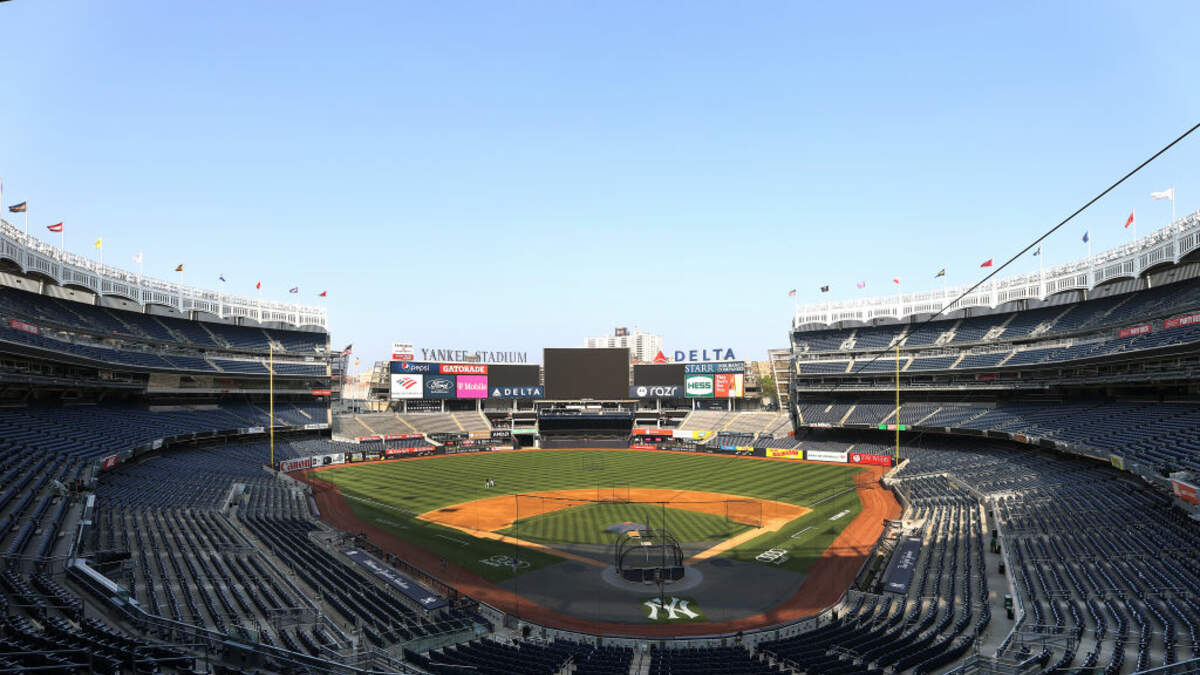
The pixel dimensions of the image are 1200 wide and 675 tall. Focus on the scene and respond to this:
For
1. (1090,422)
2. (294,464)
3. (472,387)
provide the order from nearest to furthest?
1. (1090,422)
2. (294,464)
3. (472,387)

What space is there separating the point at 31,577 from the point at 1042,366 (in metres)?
62.2

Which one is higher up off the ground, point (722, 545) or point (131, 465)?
point (131, 465)

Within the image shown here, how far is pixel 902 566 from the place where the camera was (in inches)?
1036

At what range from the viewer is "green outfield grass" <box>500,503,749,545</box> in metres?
34.5

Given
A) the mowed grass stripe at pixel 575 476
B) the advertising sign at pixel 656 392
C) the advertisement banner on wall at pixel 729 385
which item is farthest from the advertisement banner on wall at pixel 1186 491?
the advertising sign at pixel 656 392

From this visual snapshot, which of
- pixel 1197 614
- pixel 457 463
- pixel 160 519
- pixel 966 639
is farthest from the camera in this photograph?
pixel 457 463

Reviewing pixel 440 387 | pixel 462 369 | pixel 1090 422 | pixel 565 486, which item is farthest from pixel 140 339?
pixel 1090 422

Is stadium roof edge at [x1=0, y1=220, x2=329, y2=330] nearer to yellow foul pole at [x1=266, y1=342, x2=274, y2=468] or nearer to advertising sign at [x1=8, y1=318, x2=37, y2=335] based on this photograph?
advertising sign at [x1=8, y1=318, x2=37, y2=335]

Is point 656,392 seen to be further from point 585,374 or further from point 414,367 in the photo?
point 414,367

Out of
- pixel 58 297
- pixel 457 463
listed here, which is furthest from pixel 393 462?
pixel 58 297

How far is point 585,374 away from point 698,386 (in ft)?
52.5

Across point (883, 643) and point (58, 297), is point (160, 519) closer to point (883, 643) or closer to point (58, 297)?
point (883, 643)

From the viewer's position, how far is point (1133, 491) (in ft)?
97.0

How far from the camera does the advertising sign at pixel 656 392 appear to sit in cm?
8438
